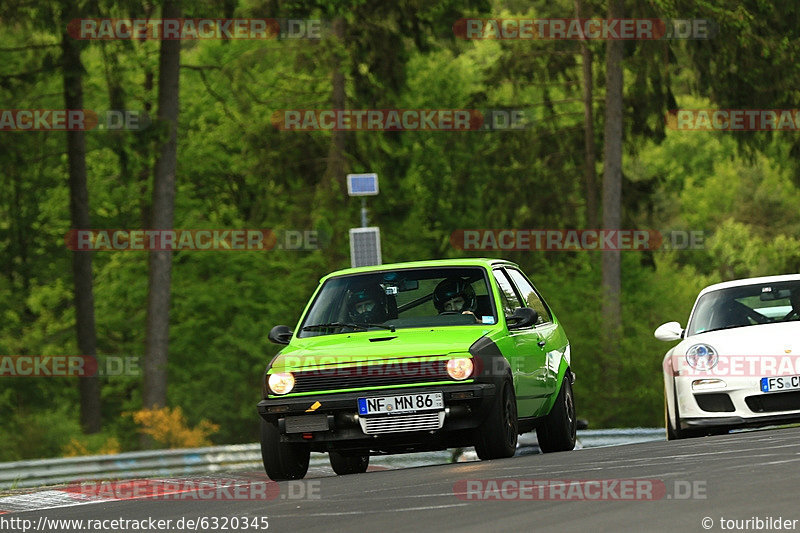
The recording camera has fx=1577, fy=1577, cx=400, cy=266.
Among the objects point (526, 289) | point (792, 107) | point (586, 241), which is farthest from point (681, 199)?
point (526, 289)

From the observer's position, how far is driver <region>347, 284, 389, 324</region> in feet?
42.6

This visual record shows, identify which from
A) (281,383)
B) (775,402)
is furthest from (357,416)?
(775,402)

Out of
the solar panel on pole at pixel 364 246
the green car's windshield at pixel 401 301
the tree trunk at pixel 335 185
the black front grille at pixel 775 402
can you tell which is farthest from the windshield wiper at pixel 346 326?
→ the tree trunk at pixel 335 185

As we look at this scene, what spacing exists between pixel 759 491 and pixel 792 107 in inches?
1093

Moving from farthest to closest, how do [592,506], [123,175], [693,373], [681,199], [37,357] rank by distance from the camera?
[681,199], [37,357], [123,175], [693,373], [592,506]

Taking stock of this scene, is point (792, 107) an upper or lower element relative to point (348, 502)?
upper

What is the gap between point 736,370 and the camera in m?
13.8

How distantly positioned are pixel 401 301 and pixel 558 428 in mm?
2043

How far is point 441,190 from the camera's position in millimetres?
52375

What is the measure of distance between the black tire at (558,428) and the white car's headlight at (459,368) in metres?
2.29

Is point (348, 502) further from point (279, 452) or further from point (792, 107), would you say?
point (792, 107)

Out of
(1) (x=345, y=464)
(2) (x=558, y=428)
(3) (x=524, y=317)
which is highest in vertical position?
(3) (x=524, y=317)

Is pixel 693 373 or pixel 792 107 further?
pixel 792 107

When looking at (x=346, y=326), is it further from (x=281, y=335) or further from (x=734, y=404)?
(x=734, y=404)
